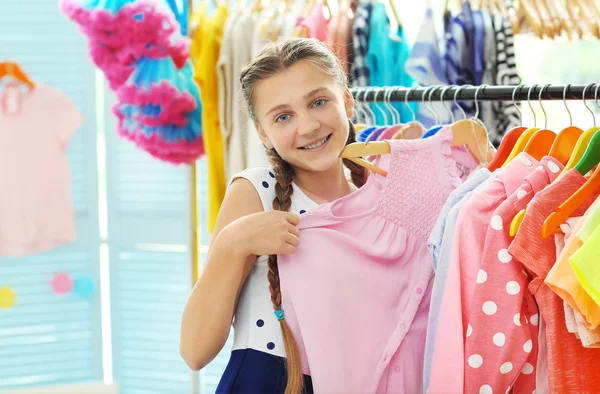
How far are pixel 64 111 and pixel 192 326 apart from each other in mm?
1979

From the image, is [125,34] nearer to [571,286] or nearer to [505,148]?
[505,148]

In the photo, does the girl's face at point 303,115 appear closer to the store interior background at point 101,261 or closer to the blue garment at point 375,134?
the blue garment at point 375,134

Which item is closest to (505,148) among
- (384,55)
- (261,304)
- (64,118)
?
(261,304)

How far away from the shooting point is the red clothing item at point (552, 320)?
1155 millimetres

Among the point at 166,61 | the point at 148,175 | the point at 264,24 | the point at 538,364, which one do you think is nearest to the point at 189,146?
the point at 166,61

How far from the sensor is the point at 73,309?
3180mm

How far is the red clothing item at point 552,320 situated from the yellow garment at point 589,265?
0.09m

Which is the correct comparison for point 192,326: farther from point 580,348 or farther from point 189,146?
point 189,146

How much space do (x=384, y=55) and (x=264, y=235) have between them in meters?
1.31

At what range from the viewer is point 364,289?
130 centimetres

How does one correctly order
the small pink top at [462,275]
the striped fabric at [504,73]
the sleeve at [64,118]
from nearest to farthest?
the small pink top at [462,275] < the striped fabric at [504,73] < the sleeve at [64,118]

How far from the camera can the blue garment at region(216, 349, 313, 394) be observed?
4.26 ft

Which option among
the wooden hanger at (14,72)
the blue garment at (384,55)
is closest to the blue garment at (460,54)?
the blue garment at (384,55)

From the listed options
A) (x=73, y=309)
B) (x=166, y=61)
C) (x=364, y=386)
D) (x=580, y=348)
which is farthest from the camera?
(x=73, y=309)
